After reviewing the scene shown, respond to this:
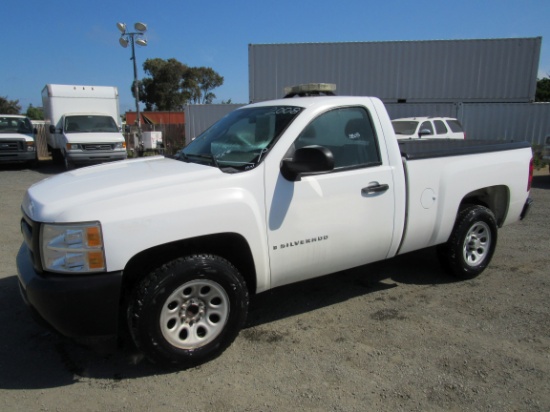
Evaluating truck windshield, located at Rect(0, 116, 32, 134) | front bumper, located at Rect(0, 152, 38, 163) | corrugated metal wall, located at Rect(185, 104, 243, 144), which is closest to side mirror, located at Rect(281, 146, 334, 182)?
front bumper, located at Rect(0, 152, 38, 163)

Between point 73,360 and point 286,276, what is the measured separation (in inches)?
65.4

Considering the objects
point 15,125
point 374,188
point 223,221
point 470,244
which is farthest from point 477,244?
point 15,125

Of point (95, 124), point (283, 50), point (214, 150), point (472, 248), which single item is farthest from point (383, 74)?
point (214, 150)

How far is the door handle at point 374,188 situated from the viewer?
134 inches

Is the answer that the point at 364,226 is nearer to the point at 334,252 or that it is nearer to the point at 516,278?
the point at 334,252

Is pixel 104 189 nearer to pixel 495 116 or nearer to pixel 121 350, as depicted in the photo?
pixel 121 350

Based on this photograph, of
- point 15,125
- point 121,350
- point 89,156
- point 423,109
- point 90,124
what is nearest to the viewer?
point 121,350

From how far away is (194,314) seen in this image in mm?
2918

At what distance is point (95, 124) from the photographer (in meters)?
14.8

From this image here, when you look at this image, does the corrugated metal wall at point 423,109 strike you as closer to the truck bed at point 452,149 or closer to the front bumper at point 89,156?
the front bumper at point 89,156

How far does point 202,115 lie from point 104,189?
57.8 ft

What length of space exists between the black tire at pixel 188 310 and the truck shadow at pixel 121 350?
254mm

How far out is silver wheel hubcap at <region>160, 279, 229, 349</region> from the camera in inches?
110

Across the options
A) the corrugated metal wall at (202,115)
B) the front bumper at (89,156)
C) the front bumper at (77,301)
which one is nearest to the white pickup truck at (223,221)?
the front bumper at (77,301)
